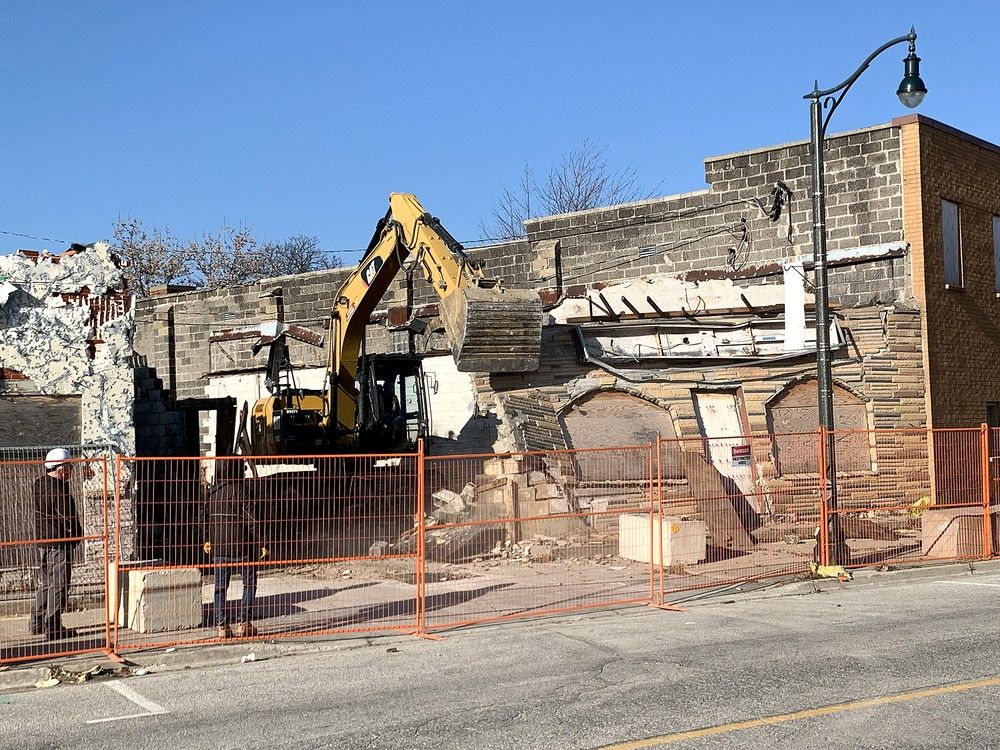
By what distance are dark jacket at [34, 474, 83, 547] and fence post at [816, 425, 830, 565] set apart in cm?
915

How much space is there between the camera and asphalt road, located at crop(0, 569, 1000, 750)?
7.43 m

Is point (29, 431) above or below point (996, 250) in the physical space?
below

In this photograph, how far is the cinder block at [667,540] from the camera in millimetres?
15641

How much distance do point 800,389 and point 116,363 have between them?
13.5 meters

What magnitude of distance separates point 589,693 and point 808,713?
165cm

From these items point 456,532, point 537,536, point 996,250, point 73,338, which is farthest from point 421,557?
point 996,250

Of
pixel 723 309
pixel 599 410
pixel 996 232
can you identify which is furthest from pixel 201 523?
pixel 996 232

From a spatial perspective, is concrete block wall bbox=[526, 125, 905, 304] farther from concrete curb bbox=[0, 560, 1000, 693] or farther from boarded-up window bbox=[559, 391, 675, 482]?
concrete curb bbox=[0, 560, 1000, 693]

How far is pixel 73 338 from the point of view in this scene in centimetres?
1441

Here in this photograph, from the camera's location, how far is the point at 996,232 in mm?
24906

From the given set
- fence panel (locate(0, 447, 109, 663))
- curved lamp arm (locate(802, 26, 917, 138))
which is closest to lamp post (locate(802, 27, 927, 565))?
curved lamp arm (locate(802, 26, 917, 138))

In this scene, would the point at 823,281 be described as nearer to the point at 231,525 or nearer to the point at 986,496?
the point at 986,496

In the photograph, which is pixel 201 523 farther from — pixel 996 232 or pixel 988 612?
pixel 996 232

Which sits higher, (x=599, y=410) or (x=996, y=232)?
(x=996, y=232)
